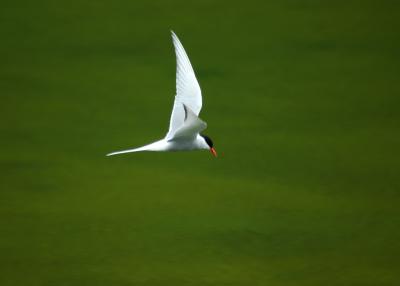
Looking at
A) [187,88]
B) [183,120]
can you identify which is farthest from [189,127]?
[187,88]

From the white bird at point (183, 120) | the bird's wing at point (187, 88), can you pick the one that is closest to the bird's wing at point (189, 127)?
the white bird at point (183, 120)

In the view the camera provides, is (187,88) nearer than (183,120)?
No

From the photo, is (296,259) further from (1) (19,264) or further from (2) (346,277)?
(1) (19,264)

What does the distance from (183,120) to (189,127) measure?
278 millimetres

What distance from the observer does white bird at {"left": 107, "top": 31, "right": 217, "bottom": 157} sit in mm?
5282

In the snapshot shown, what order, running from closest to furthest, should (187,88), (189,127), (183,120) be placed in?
1. (189,127)
2. (183,120)
3. (187,88)

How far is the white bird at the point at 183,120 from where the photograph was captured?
17.3 feet

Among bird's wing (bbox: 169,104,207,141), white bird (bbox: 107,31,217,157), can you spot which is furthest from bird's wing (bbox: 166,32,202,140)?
bird's wing (bbox: 169,104,207,141)

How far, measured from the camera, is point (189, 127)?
5.19 metres

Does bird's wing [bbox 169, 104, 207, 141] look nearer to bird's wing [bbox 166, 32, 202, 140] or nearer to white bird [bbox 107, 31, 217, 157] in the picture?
white bird [bbox 107, 31, 217, 157]

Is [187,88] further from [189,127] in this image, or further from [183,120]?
[189,127]

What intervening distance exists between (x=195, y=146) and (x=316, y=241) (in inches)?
43.1

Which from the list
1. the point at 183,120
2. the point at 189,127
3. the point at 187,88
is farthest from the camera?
the point at 187,88

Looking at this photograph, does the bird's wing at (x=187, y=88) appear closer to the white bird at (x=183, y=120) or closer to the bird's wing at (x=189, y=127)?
the white bird at (x=183, y=120)
